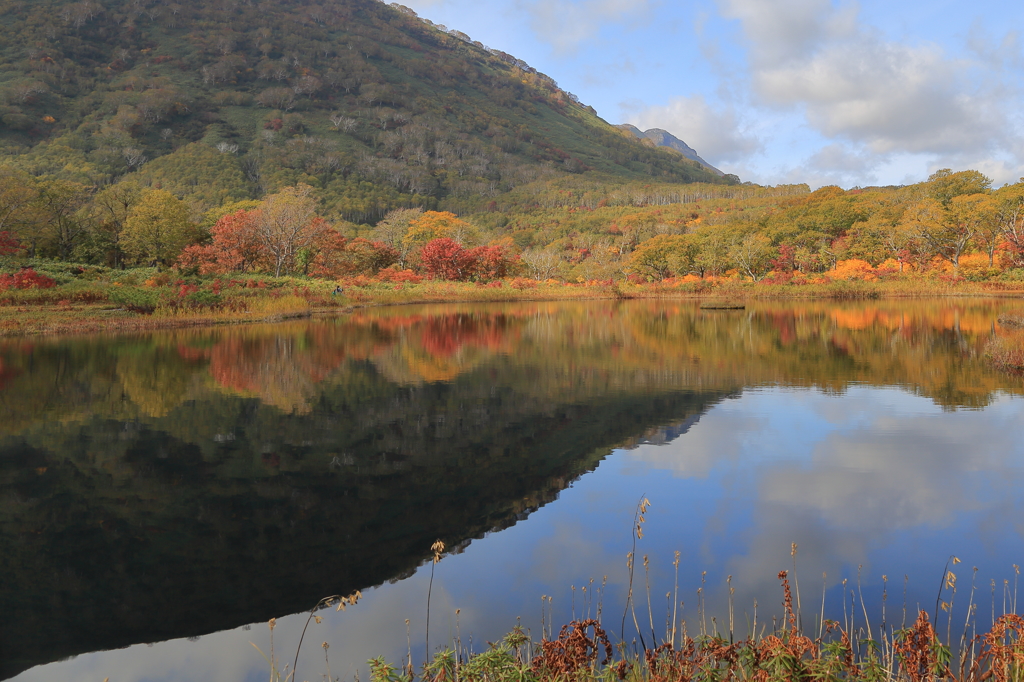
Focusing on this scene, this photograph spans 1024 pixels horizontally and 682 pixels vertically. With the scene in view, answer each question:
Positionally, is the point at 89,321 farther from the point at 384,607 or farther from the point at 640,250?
the point at 640,250

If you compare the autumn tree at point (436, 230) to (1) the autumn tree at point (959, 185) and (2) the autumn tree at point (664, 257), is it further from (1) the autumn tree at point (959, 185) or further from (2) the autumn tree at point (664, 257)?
(1) the autumn tree at point (959, 185)

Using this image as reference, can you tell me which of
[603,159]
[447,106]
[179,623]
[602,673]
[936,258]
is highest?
[447,106]

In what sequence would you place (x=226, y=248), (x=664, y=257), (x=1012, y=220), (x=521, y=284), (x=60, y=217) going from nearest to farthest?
(x=60, y=217) → (x=226, y=248) → (x=1012, y=220) → (x=521, y=284) → (x=664, y=257)

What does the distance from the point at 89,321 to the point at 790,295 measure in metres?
55.2

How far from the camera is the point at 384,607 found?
5234mm

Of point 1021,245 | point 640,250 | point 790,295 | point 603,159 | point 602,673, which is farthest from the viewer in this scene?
point 603,159

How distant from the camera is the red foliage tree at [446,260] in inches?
2606

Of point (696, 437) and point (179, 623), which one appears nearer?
point (179, 623)

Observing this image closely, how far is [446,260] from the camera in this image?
6675 cm

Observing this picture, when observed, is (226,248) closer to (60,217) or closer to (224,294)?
(60,217)

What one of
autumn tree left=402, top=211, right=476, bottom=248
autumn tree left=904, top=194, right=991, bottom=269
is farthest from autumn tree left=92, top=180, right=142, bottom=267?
autumn tree left=904, top=194, right=991, bottom=269

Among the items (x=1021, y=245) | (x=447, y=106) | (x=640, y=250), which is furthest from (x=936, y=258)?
(x=447, y=106)

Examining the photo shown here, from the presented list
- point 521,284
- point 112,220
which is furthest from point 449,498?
point 521,284

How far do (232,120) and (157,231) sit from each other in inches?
4595
